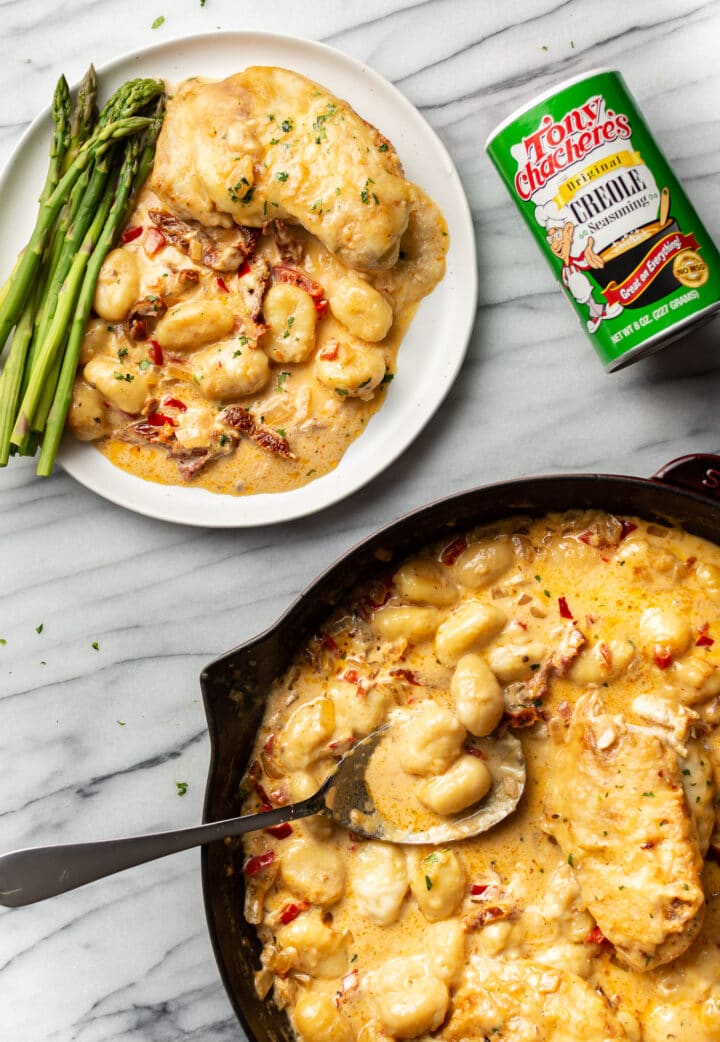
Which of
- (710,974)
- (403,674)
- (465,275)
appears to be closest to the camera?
(710,974)

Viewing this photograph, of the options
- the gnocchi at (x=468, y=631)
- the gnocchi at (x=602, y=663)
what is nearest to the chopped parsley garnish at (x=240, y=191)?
the gnocchi at (x=468, y=631)

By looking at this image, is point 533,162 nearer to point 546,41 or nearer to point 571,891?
point 546,41

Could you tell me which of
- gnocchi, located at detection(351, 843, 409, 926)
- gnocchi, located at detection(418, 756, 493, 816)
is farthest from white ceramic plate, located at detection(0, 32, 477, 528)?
gnocchi, located at detection(351, 843, 409, 926)

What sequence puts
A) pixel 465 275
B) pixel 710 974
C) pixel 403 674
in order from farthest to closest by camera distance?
pixel 465 275 → pixel 403 674 → pixel 710 974

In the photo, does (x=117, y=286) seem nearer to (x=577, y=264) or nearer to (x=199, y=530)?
(x=199, y=530)

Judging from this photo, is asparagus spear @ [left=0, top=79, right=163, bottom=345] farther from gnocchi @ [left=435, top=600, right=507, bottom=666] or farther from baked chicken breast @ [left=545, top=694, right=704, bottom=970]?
baked chicken breast @ [left=545, top=694, right=704, bottom=970]

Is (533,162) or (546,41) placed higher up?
(546,41)

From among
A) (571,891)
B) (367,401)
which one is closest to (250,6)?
(367,401)
